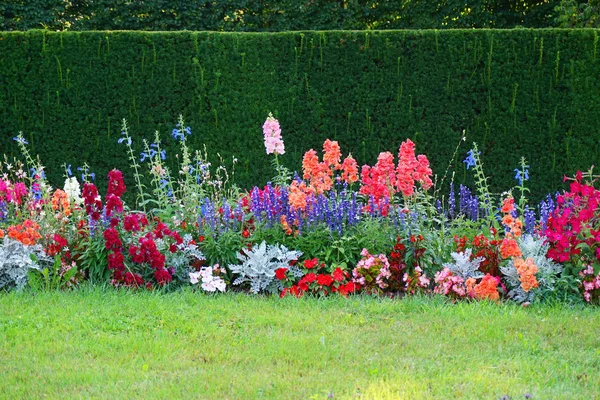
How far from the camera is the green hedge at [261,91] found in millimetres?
8297

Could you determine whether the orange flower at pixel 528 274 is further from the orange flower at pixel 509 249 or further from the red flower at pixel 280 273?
the red flower at pixel 280 273

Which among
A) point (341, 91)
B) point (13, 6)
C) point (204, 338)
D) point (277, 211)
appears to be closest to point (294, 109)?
point (341, 91)

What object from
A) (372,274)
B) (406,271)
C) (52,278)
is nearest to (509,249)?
(406,271)

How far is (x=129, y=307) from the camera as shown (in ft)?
15.1

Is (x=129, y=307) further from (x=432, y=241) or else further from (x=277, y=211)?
(x=432, y=241)

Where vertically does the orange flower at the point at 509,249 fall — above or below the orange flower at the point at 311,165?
below

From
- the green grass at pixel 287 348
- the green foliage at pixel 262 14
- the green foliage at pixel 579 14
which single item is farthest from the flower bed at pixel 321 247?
the green foliage at pixel 262 14

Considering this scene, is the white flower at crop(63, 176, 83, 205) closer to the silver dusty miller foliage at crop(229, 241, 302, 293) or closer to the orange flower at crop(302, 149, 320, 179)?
the silver dusty miller foliage at crop(229, 241, 302, 293)

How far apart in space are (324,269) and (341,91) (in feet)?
12.1

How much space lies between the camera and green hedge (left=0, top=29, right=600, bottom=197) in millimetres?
8297

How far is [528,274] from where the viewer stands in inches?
185

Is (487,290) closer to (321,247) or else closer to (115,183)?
(321,247)

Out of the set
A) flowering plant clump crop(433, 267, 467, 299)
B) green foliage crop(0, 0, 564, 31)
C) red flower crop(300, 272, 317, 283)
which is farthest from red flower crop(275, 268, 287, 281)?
green foliage crop(0, 0, 564, 31)

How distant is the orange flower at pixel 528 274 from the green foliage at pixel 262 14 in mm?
7783
